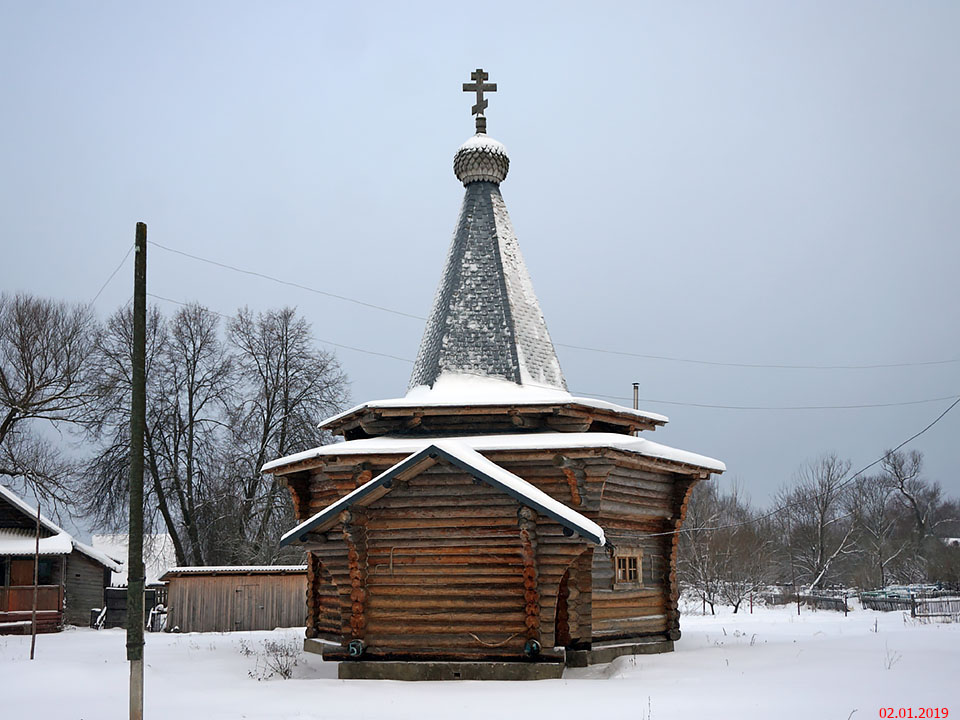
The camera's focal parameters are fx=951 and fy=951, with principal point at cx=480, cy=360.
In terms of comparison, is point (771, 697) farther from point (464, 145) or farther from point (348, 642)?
point (464, 145)

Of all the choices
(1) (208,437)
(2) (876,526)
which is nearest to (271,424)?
(1) (208,437)

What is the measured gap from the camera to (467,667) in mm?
13945

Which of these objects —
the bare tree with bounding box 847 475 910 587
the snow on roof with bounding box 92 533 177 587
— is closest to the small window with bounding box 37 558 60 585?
the snow on roof with bounding box 92 533 177 587

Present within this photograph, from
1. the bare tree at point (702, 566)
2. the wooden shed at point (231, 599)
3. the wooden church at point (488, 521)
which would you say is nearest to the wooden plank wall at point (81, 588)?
the wooden shed at point (231, 599)

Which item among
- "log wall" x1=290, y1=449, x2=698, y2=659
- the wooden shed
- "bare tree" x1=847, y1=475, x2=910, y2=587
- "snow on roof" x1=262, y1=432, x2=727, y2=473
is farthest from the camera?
"bare tree" x1=847, y1=475, x2=910, y2=587

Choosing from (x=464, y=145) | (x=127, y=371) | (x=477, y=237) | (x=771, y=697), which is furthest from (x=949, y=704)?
(x=127, y=371)

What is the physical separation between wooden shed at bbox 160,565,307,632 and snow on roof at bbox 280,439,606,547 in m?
11.9

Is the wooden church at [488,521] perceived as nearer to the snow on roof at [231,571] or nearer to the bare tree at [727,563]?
the snow on roof at [231,571]

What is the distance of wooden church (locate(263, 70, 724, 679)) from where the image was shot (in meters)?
13.9

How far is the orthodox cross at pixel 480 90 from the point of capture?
1952cm

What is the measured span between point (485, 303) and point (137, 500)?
860 cm

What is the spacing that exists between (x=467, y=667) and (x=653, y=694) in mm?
3162

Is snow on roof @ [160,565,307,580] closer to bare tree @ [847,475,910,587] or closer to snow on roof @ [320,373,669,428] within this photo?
snow on roof @ [320,373,669,428]

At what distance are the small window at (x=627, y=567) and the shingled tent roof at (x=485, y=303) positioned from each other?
322 cm
